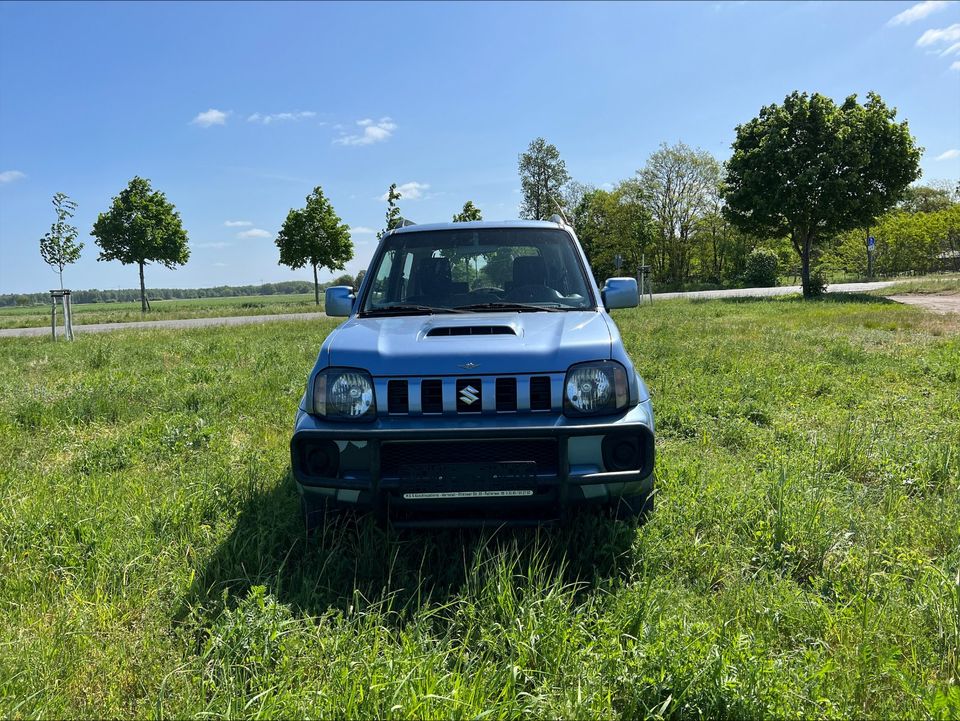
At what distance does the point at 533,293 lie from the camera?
378cm

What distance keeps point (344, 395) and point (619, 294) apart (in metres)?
2.02

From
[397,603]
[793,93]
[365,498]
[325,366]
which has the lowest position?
[397,603]

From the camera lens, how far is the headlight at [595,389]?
8.98 feet

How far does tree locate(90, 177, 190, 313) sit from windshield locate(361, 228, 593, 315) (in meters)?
37.7

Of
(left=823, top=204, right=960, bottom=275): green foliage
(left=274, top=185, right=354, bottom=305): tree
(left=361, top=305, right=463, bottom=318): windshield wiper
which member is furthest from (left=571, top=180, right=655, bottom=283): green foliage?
(left=361, top=305, right=463, bottom=318): windshield wiper

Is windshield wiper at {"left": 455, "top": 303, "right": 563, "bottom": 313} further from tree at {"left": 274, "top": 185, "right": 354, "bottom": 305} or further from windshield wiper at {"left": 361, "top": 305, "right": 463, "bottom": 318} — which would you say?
tree at {"left": 274, "top": 185, "right": 354, "bottom": 305}

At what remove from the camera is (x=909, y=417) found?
5434 mm

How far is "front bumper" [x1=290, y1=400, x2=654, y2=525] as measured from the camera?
8.62ft

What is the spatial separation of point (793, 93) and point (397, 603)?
94.2 feet

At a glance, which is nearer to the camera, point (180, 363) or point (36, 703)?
point (36, 703)

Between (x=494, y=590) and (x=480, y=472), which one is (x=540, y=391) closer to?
(x=480, y=472)

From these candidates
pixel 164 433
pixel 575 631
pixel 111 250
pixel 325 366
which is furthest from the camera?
pixel 111 250

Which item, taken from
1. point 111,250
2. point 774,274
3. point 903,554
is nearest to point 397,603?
point 903,554

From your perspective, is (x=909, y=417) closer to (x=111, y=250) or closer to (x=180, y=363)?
(x=180, y=363)
